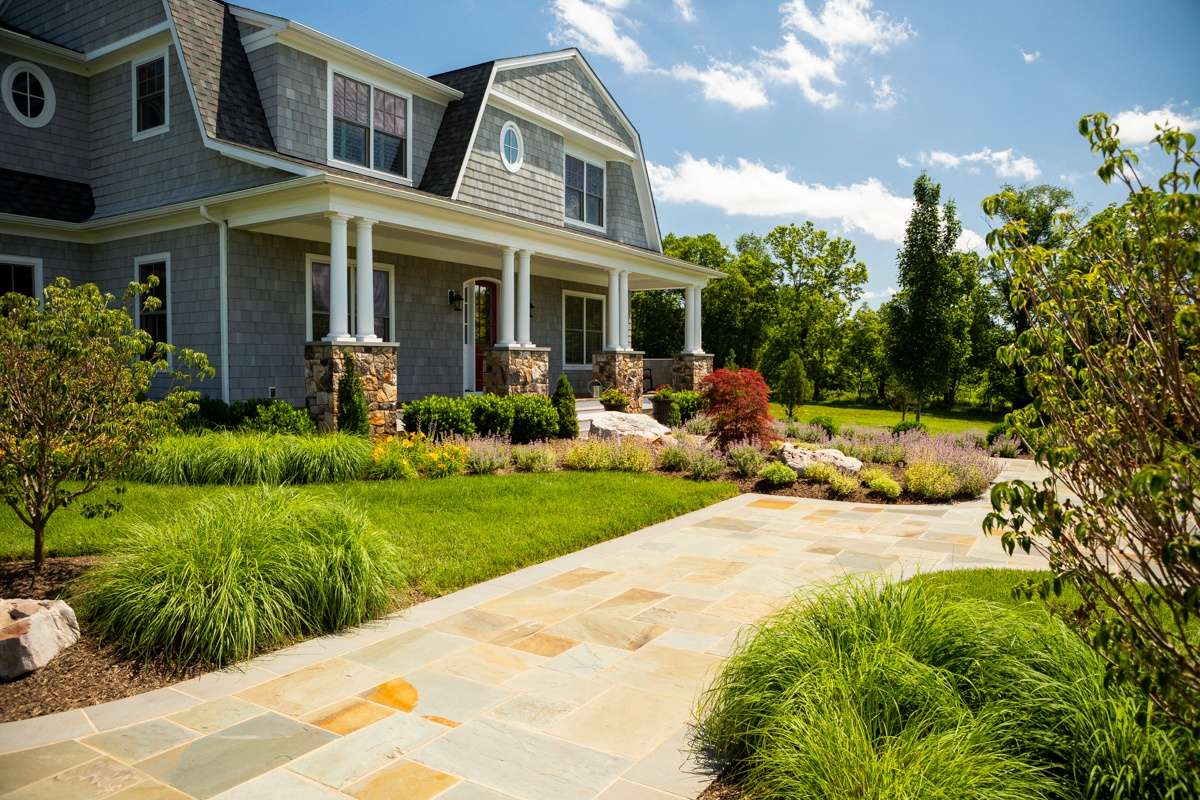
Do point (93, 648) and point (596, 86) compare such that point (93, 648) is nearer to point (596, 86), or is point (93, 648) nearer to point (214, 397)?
point (214, 397)

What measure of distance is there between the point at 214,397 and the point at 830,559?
9883 mm

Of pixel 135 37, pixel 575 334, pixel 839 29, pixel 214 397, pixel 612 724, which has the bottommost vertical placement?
pixel 612 724

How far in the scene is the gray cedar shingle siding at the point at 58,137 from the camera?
13.1m

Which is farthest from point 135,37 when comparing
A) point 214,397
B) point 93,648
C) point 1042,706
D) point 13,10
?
point 1042,706

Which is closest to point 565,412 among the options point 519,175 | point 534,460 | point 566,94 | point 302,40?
point 534,460

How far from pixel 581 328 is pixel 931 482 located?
1156cm

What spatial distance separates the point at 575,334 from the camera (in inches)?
774

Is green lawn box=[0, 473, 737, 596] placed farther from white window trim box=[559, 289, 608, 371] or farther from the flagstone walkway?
white window trim box=[559, 289, 608, 371]

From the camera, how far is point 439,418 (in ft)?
39.4

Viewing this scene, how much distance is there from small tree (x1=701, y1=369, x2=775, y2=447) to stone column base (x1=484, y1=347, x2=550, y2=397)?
4078 mm

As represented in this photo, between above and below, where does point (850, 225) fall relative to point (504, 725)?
above

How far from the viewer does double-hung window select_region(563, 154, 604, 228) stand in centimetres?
1838

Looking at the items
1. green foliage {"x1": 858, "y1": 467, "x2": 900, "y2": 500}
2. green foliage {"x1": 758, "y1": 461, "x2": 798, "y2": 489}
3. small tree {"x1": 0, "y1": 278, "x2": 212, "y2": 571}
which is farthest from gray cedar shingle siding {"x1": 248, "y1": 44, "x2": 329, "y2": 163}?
green foliage {"x1": 858, "y1": 467, "x2": 900, "y2": 500}

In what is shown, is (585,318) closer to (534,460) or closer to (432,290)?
(432,290)
